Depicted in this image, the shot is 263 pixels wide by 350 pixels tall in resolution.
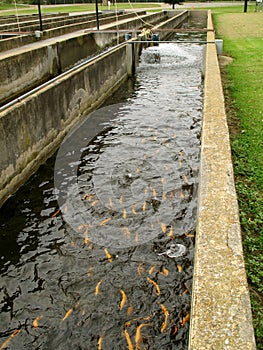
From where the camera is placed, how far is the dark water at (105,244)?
14.6 ft

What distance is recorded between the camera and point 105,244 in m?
5.79

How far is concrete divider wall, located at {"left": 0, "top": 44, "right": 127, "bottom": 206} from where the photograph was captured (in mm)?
7211

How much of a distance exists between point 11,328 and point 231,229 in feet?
8.74

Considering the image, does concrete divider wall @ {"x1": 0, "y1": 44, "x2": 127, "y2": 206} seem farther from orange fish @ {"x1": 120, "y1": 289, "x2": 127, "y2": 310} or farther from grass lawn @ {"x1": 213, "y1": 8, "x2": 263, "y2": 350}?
grass lawn @ {"x1": 213, "y1": 8, "x2": 263, "y2": 350}

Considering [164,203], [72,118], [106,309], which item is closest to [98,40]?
[72,118]

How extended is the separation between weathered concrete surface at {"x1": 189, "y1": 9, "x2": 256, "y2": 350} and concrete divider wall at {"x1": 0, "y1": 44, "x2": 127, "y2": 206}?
11.7ft

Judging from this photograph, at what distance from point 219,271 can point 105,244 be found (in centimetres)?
256

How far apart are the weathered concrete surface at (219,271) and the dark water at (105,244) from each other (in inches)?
42.8

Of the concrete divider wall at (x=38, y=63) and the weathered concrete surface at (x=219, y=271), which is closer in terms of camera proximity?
the weathered concrete surface at (x=219, y=271)

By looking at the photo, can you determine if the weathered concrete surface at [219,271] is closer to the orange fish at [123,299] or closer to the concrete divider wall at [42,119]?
the orange fish at [123,299]

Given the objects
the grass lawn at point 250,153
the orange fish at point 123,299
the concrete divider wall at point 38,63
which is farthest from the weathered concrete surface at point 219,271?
the concrete divider wall at point 38,63

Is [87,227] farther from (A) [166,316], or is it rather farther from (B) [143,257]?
(A) [166,316]

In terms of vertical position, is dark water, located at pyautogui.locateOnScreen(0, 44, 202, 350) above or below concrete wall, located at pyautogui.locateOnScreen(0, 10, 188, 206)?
below

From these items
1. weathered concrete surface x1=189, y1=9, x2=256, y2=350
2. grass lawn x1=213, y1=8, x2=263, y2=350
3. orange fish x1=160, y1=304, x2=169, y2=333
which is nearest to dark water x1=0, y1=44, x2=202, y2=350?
orange fish x1=160, y1=304, x2=169, y2=333
